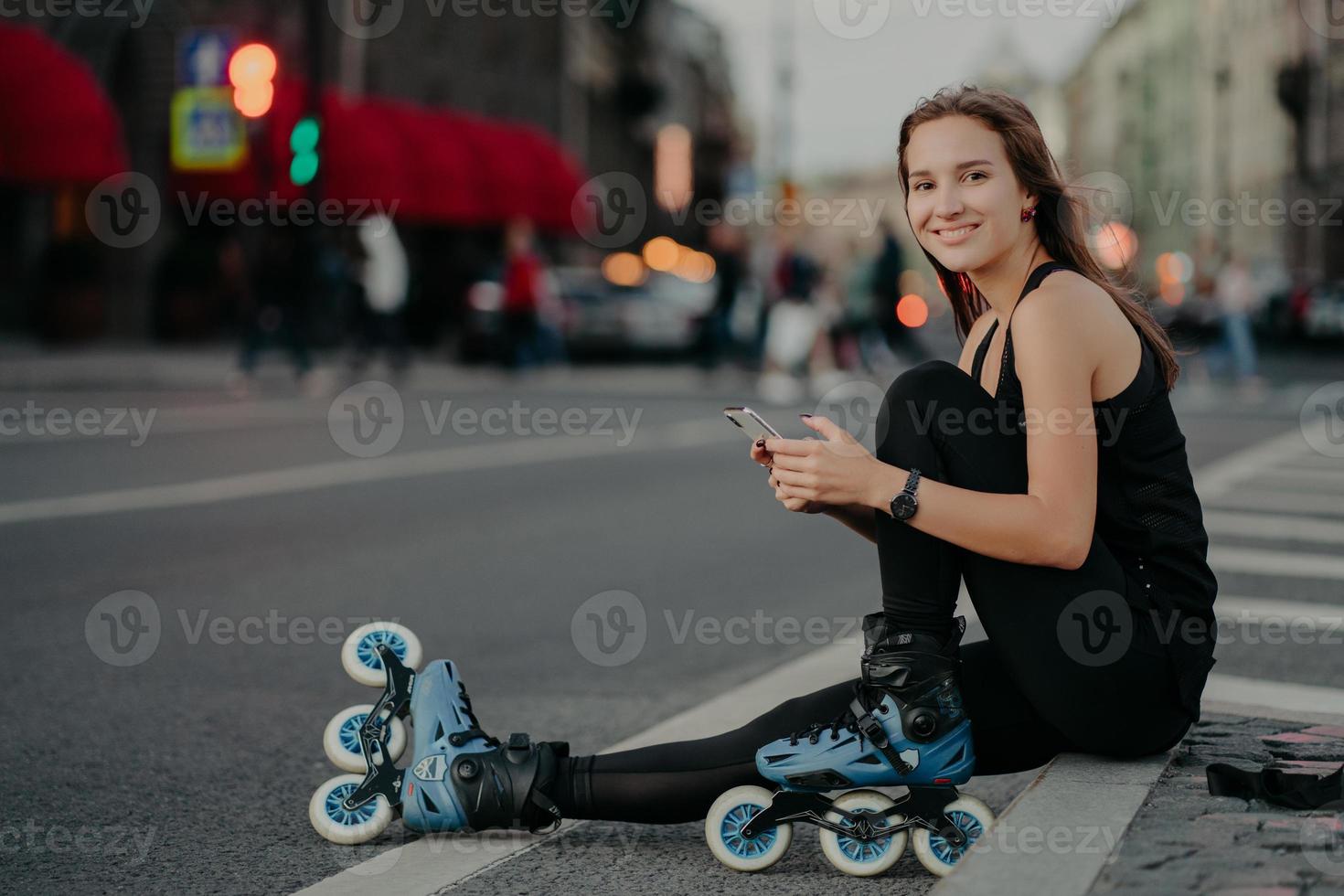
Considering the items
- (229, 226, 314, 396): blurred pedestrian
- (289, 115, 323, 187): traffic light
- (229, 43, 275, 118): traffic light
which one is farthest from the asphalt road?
(289, 115, 323, 187): traffic light

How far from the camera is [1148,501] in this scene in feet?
11.0

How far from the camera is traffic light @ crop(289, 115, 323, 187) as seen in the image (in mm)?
20172

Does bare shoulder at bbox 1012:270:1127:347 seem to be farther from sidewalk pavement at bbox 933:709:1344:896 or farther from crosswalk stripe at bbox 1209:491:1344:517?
crosswalk stripe at bbox 1209:491:1344:517

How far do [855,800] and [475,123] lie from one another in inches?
1268

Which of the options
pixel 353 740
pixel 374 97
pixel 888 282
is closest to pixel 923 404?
pixel 353 740

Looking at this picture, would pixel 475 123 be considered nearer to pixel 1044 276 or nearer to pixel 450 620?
pixel 450 620

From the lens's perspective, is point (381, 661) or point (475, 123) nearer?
point (381, 661)

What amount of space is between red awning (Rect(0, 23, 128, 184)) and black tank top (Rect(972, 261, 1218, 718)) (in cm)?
2106

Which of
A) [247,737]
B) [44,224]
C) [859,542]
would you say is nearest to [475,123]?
[44,224]

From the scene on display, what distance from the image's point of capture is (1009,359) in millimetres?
3320

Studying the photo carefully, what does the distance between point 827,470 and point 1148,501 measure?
26.4 inches

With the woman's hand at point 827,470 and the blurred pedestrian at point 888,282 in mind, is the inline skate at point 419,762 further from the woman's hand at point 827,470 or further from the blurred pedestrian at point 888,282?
the blurred pedestrian at point 888,282

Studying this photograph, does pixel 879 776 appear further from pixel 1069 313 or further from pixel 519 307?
pixel 519 307

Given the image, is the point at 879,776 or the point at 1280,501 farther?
the point at 1280,501
